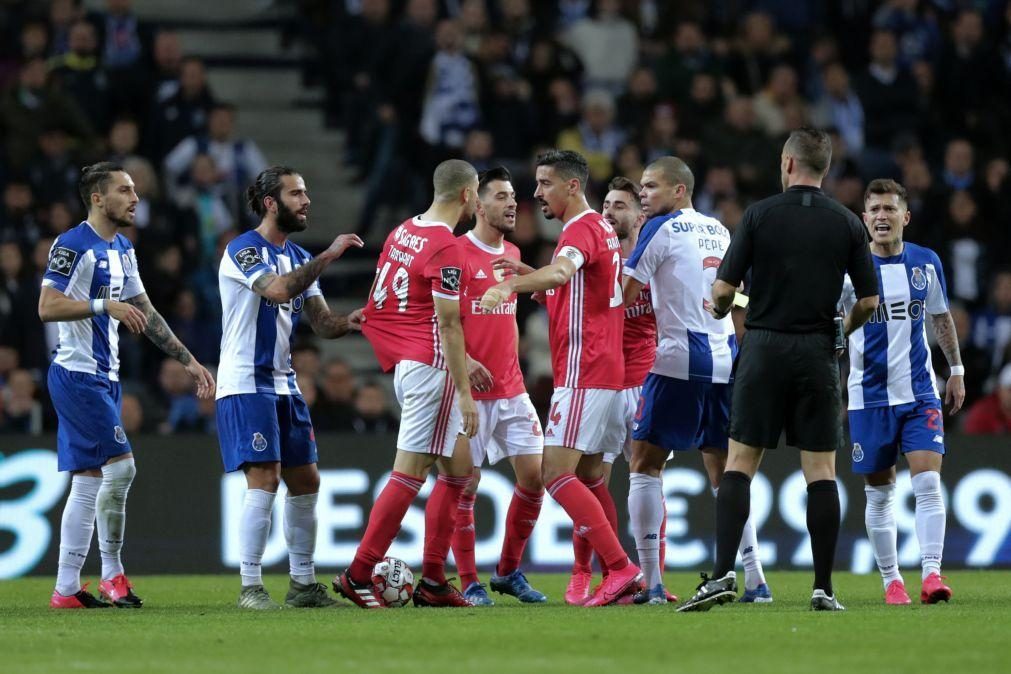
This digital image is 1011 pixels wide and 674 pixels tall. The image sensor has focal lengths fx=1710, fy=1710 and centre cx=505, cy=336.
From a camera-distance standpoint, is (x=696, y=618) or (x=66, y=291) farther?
(x=66, y=291)

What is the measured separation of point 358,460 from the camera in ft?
45.9

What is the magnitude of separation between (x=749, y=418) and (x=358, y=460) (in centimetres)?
575

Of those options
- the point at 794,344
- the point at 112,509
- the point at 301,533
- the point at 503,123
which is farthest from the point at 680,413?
the point at 503,123

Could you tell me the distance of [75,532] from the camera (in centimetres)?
1016

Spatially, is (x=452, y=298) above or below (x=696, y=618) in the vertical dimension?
above

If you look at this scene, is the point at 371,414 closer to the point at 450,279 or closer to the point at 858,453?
the point at 450,279

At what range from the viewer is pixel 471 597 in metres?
10.5

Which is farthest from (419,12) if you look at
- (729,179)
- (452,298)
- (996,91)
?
(452,298)

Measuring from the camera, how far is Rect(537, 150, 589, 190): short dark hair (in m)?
10.1

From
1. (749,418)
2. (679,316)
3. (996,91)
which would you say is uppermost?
(996,91)

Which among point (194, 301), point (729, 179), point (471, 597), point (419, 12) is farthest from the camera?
point (419, 12)

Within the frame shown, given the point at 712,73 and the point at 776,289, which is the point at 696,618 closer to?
the point at 776,289

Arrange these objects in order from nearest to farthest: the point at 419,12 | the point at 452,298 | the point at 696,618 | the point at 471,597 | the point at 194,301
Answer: the point at 696,618 < the point at 452,298 < the point at 471,597 < the point at 194,301 < the point at 419,12

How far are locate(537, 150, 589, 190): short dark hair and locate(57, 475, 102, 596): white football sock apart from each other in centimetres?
333
